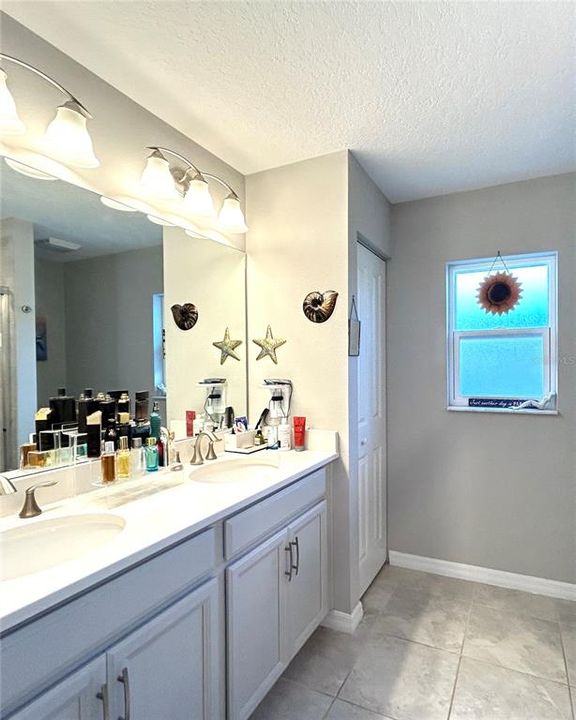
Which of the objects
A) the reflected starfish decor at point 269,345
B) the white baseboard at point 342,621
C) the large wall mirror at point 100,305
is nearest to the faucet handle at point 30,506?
the large wall mirror at point 100,305

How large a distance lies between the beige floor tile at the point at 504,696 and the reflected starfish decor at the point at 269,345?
167cm

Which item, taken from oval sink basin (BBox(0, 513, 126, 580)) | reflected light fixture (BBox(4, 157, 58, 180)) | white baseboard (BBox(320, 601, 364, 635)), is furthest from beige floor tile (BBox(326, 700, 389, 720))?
reflected light fixture (BBox(4, 157, 58, 180))

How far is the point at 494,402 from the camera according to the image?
2.62 metres

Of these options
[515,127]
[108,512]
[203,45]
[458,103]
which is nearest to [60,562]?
[108,512]

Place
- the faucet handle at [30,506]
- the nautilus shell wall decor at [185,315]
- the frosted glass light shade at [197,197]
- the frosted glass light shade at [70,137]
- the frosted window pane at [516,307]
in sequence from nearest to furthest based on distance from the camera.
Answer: the faucet handle at [30,506] < the frosted glass light shade at [70,137] < the frosted glass light shade at [197,197] < the nautilus shell wall decor at [185,315] < the frosted window pane at [516,307]

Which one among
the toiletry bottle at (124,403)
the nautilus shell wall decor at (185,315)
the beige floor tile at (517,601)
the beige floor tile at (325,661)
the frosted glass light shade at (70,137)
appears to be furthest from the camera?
the beige floor tile at (517,601)

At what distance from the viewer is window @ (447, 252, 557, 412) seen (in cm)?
249

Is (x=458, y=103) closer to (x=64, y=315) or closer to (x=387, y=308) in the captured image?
(x=387, y=308)

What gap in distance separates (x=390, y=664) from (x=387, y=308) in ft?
6.55

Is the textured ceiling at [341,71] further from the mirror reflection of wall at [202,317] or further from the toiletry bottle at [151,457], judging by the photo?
the toiletry bottle at [151,457]

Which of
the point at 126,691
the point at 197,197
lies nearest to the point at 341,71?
the point at 197,197

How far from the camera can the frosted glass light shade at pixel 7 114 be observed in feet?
3.85

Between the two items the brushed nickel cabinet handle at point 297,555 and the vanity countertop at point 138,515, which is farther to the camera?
the brushed nickel cabinet handle at point 297,555

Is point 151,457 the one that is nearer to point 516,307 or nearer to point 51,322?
point 51,322
